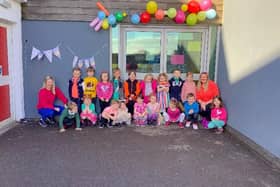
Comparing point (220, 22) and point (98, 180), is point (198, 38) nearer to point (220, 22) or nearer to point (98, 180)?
point (220, 22)

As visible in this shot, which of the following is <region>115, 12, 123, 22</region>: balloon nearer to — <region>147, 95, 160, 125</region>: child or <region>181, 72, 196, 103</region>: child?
<region>147, 95, 160, 125</region>: child

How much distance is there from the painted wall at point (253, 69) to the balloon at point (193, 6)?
563mm

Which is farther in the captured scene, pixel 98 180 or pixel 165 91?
pixel 165 91

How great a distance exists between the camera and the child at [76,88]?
507 centimetres

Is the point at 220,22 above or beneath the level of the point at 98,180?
above

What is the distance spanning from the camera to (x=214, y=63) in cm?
547

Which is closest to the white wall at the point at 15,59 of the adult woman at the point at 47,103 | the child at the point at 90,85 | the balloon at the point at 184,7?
the adult woman at the point at 47,103

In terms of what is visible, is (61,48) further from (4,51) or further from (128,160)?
(128,160)

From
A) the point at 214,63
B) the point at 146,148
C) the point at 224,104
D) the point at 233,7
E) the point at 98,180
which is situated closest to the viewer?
the point at 98,180

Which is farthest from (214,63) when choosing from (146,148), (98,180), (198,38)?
(98,180)

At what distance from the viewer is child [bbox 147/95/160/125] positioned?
5074 millimetres

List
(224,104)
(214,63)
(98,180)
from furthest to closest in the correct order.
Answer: (214,63)
(224,104)
(98,180)

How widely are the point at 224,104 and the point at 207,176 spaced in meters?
2.34

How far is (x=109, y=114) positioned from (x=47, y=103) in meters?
1.19
